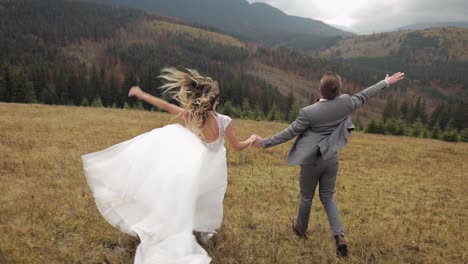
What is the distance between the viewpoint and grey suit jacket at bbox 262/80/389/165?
533 cm

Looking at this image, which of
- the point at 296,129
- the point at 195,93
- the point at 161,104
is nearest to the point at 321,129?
the point at 296,129

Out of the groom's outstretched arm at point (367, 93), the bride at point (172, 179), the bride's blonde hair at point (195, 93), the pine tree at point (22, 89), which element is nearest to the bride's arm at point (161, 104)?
the bride at point (172, 179)

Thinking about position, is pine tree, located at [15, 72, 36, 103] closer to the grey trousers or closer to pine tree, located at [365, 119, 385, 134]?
pine tree, located at [365, 119, 385, 134]

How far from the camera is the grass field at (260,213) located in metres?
5.61

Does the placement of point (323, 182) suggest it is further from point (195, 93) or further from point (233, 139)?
point (195, 93)

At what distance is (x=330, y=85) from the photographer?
17.3ft

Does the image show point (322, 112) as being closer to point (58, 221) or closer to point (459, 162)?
point (58, 221)

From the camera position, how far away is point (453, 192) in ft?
40.7

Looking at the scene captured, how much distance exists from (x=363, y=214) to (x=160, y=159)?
6436 mm

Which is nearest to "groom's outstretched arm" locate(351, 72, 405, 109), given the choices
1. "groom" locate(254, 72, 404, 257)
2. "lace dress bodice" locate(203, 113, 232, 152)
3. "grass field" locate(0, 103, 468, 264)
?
"groom" locate(254, 72, 404, 257)

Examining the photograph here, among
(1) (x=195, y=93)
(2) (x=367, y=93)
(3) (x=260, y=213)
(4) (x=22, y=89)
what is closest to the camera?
(1) (x=195, y=93)

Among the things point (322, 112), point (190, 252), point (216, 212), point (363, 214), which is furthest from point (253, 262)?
point (363, 214)

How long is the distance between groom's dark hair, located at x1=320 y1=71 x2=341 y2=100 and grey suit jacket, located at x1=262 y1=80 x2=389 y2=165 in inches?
4.2

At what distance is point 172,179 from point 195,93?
132cm
